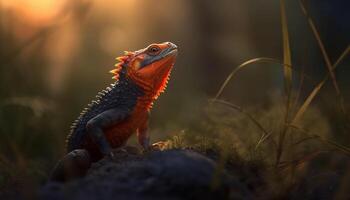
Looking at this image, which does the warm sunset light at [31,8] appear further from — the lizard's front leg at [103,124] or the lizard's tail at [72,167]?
the lizard's tail at [72,167]

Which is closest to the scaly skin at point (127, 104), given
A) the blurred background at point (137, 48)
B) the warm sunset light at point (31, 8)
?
the blurred background at point (137, 48)

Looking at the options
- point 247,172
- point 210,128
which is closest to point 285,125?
point 247,172

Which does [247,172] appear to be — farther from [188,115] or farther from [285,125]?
[188,115]

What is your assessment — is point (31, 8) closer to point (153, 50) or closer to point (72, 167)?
point (153, 50)

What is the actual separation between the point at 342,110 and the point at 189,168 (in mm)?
1624

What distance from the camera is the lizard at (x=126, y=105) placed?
4762 mm

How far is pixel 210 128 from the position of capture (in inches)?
252

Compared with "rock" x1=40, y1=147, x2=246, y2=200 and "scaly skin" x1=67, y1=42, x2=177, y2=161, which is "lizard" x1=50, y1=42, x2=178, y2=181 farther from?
"rock" x1=40, y1=147, x2=246, y2=200

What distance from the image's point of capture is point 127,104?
4.94 metres

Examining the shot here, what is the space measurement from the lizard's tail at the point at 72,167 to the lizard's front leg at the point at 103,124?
302 millimetres

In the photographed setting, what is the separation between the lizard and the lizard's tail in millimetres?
472

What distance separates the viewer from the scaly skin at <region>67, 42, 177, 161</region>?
4.77 m

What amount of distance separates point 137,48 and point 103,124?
898 cm

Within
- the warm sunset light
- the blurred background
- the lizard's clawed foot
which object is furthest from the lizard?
the warm sunset light
